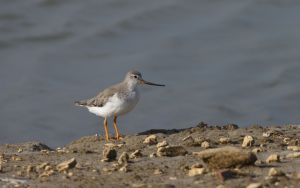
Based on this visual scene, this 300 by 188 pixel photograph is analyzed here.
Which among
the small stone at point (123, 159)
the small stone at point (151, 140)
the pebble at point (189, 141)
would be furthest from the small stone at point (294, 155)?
the small stone at point (151, 140)

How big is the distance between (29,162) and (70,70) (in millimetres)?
7059

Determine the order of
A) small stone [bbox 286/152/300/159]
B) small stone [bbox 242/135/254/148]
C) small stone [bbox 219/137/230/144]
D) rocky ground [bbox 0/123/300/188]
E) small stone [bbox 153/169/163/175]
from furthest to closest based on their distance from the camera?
small stone [bbox 219/137/230/144] < small stone [bbox 242/135/254/148] < small stone [bbox 286/152/300/159] < small stone [bbox 153/169/163/175] < rocky ground [bbox 0/123/300/188]

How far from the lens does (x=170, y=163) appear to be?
721 cm

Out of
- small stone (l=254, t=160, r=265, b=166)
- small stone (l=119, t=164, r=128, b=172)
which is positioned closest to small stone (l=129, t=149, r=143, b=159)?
small stone (l=119, t=164, r=128, b=172)

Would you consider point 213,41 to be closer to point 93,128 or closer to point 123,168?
point 93,128

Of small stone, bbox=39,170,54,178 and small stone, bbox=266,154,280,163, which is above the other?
small stone, bbox=39,170,54,178

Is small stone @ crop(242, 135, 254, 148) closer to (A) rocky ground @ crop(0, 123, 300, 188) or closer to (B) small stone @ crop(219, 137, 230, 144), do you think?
(A) rocky ground @ crop(0, 123, 300, 188)

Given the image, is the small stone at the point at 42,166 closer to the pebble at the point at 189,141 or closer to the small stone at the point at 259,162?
the pebble at the point at 189,141

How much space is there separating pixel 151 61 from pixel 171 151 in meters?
7.24

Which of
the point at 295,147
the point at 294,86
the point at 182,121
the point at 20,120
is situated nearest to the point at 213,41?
the point at 294,86

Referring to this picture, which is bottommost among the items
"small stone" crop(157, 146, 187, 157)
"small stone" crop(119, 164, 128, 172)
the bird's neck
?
"small stone" crop(119, 164, 128, 172)

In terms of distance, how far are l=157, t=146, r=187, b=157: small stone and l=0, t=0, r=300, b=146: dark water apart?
15.8 ft

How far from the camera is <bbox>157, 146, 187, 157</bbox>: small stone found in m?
7.53

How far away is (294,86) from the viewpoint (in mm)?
14164
